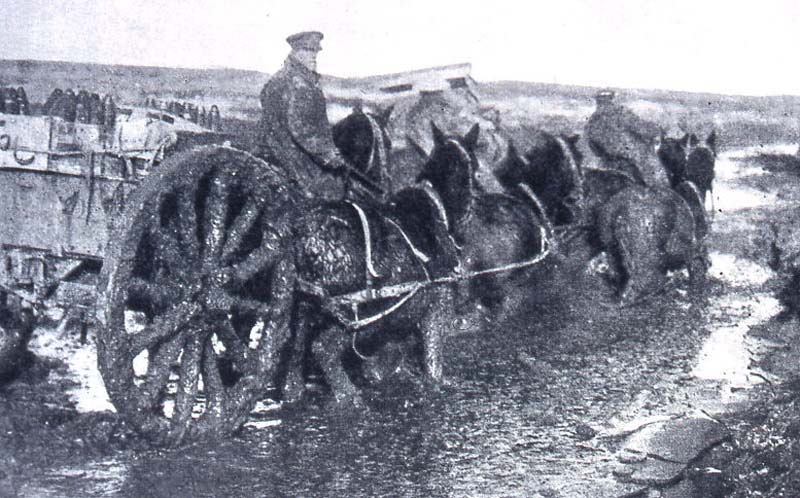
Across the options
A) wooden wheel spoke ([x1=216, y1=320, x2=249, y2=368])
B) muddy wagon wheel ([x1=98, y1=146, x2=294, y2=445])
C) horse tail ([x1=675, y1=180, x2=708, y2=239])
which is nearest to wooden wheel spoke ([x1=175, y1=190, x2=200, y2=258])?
muddy wagon wheel ([x1=98, y1=146, x2=294, y2=445])

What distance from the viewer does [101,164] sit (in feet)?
14.9

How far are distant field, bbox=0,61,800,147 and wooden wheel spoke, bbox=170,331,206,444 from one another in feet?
5.09

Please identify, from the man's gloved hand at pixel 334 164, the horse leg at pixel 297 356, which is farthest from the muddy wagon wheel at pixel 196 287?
the man's gloved hand at pixel 334 164

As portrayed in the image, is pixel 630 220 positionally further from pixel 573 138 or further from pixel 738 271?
pixel 738 271

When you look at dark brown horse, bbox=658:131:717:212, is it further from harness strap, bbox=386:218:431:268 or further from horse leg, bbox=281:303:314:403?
horse leg, bbox=281:303:314:403

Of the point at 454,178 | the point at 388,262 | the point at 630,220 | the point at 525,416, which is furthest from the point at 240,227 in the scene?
the point at 630,220

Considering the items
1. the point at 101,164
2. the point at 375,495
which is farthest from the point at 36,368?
the point at 375,495

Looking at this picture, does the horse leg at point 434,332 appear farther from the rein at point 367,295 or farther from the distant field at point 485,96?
the distant field at point 485,96

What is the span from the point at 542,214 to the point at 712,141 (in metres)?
1.51

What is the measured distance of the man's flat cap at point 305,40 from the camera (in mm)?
4141

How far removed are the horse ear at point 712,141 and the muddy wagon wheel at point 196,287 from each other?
2.92 meters

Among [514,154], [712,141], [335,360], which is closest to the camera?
[335,360]

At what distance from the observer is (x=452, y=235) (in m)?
Result: 5.04

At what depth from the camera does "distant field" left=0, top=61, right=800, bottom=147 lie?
425 centimetres
